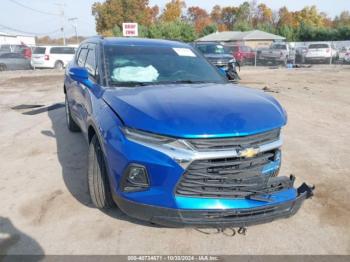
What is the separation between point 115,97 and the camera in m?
3.55

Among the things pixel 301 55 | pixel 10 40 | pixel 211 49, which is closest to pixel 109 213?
pixel 211 49

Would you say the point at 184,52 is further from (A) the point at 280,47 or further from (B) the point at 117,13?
(B) the point at 117,13

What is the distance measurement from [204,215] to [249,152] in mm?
630

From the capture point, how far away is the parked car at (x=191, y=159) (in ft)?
9.70

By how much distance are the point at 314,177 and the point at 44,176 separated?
3540mm

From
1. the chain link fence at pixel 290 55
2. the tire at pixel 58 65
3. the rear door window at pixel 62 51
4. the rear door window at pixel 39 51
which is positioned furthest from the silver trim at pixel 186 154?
the chain link fence at pixel 290 55

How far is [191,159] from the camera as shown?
2.91m

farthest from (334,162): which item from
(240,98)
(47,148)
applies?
(47,148)

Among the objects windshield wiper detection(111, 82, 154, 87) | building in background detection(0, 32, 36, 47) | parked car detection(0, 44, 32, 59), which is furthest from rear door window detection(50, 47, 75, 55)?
building in background detection(0, 32, 36, 47)

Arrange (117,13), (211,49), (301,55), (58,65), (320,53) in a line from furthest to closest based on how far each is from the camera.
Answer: (117,13) → (301,55) → (320,53) → (58,65) → (211,49)

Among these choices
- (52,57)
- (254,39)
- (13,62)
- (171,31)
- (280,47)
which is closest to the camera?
(52,57)

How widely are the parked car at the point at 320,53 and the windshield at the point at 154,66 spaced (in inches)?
1119

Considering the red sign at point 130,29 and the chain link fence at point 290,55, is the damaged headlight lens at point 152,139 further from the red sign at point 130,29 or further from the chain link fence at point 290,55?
the chain link fence at point 290,55

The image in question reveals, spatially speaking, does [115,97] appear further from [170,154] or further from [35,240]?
[35,240]
